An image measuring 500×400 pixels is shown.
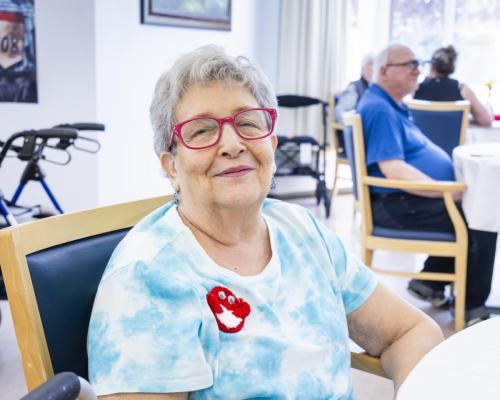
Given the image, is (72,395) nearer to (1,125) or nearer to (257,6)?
(1,125)

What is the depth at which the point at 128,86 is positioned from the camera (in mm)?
4195

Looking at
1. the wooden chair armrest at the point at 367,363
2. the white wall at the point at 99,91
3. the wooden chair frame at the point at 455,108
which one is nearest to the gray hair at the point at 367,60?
the white wall at the point at 99,91

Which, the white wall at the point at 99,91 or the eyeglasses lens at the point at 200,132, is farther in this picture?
the white wall at the point at 99,91

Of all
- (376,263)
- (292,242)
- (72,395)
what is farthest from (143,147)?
(72,395)

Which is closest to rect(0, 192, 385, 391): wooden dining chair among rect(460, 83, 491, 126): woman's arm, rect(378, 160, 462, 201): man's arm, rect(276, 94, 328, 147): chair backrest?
rect(378, 160, 462, 201): man's arm

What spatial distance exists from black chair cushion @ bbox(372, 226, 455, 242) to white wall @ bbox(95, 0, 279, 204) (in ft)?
5.49

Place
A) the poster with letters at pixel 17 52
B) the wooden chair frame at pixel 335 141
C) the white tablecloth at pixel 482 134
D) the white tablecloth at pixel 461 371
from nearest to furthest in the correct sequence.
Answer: the white tablecloth at pixel 461 371
the poster with letters at pixel 17 52
the white tablecloth at pixel 482 134
the wooden chair frame at pixel 335 141

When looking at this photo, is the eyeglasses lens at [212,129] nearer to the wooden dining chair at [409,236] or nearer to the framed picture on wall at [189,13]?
the wooden dining chair at [409,236]

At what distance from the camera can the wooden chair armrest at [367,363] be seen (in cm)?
138

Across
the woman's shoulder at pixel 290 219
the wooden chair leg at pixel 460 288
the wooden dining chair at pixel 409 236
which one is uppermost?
the woman's shoulder at pixel 290 219

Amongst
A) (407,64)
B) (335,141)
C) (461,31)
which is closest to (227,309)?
(407,64)

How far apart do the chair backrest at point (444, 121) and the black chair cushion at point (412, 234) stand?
126cm

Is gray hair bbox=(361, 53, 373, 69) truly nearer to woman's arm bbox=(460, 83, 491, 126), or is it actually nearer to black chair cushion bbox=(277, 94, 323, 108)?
black chair cushion bbox=(277, 94, 323, 108)

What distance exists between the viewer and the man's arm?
2826 millimetres
